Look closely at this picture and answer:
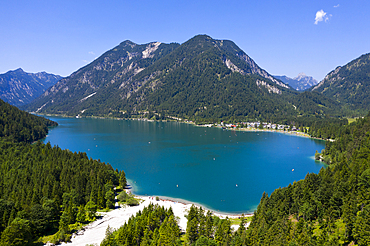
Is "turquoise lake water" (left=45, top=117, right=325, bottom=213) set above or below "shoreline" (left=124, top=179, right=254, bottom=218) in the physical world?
above

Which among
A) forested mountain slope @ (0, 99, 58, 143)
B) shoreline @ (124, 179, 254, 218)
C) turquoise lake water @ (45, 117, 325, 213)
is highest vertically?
forested mountain slope @ (0, 99, 58, 143)

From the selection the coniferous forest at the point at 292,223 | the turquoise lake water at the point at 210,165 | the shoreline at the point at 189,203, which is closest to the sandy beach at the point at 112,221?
the shoreline at the point at 189,203

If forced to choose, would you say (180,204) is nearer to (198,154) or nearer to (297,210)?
(297,210)

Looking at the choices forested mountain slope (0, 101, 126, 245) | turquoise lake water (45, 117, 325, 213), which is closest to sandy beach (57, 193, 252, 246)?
forested mountain slope (0, 101, 126, 245)

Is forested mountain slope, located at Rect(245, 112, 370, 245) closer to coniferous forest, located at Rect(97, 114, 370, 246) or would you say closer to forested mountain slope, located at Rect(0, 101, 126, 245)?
coniferous forest, located at Rect(97, 114, 370, 246)

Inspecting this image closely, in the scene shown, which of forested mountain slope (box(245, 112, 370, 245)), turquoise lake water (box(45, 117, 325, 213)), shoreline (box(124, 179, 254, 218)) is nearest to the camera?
forested mountain slope (box(245, 112, 370, 245))

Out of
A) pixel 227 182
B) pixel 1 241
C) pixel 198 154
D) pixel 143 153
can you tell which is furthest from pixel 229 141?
pixel 1 241

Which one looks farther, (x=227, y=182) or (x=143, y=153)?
(x=143, y=153)
